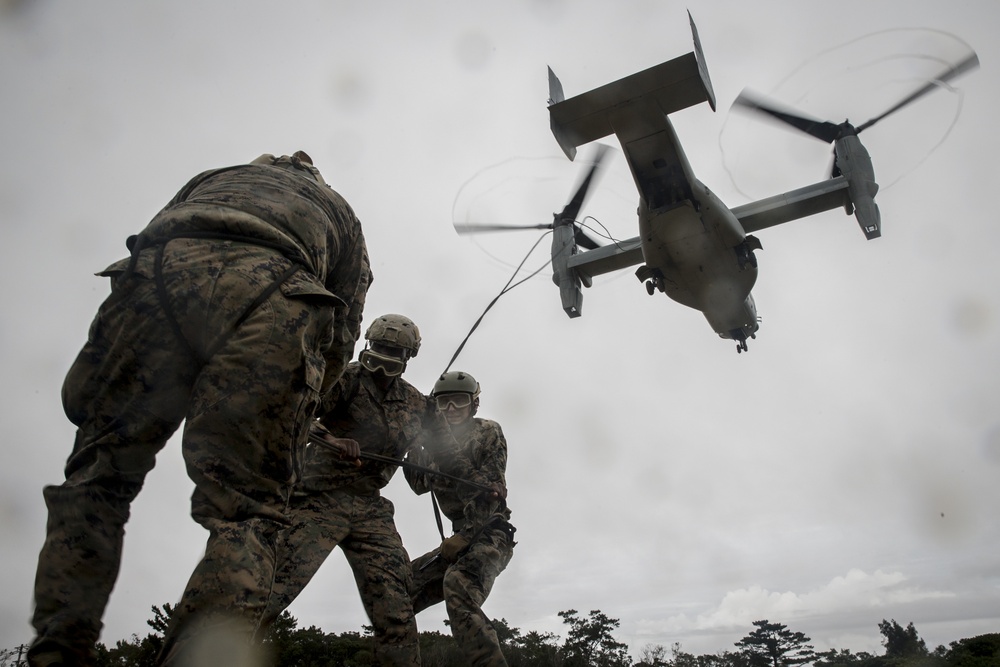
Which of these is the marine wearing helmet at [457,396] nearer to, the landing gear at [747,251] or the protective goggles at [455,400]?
the protective goggles at [455,400]

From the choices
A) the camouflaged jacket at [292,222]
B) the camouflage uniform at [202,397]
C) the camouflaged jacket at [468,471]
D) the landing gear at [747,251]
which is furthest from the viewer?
the landing gear at [747,251]

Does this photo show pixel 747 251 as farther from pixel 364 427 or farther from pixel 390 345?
pixel 364 427

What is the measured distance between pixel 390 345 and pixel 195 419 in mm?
3577

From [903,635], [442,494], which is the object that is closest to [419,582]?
[442,494]

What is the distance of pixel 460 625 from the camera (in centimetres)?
515

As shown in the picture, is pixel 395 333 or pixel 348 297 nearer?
pixel 348 297

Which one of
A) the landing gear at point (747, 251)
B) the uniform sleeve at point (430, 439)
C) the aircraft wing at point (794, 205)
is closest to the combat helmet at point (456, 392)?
the uniform sleeve at point (430, 439)

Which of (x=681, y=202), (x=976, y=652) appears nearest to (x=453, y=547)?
(x=976, y=652)

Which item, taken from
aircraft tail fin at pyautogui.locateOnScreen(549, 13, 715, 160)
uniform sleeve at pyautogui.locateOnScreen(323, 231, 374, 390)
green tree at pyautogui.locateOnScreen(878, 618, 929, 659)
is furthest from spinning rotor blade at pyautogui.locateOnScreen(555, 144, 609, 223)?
uniform sleeve at pyautogui.locateOnScreen(323, 231, 374, 390)

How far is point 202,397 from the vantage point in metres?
2.04

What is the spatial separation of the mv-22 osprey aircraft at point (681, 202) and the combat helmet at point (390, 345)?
4443 mm

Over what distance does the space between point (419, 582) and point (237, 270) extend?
4.43m

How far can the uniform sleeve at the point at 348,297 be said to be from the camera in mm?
2801

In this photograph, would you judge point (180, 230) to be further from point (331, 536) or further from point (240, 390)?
point (331, 536)
